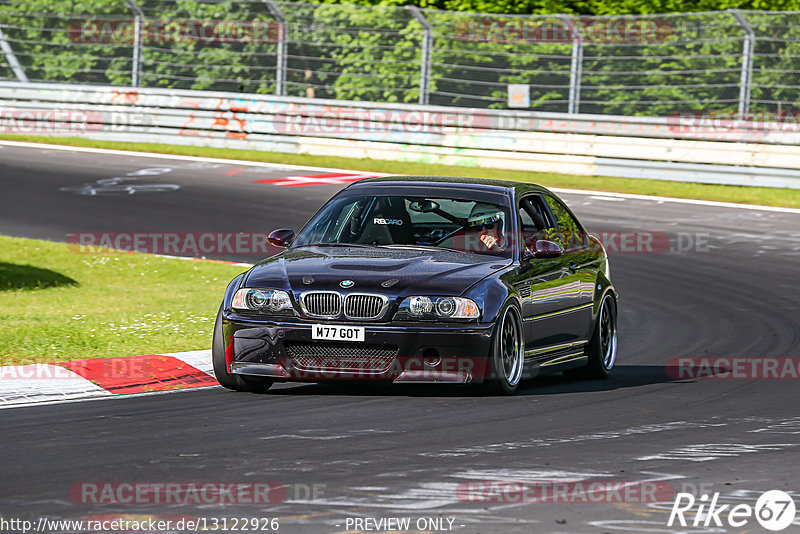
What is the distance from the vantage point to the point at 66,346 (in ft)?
36.1

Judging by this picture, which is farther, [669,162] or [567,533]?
[669,162]

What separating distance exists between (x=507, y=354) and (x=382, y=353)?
892 millimetres

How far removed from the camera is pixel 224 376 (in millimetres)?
9523

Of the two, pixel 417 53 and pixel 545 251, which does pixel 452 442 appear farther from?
pixel 417 53

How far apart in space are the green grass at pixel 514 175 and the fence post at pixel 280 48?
128 cm

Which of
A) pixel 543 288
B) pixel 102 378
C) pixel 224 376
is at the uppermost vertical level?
pixel 543 288

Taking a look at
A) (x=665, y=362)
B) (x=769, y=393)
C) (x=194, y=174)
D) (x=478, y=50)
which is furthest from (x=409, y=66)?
(x=769, y=393)

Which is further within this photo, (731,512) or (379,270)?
(379,270)

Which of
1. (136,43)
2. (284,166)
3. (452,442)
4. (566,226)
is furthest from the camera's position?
(136,43)

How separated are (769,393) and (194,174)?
16050 mm

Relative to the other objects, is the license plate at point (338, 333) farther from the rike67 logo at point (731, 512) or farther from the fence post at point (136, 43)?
the fence post at point (136, 43)

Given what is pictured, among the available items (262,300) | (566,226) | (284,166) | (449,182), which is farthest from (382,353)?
(284,166)

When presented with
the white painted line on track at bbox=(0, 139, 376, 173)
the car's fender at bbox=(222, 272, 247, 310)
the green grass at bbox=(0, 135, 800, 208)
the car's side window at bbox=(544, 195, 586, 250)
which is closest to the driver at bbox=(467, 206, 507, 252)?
the car's side window at bbox=(544, 195, 586, 250)

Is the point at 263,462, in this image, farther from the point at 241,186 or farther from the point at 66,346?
the point at 241,186
